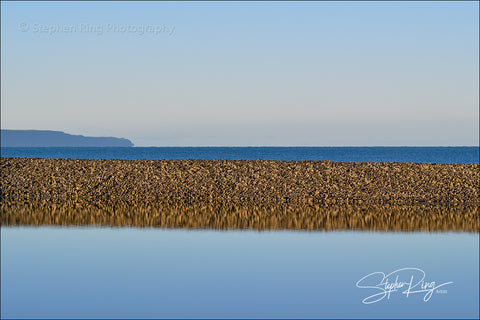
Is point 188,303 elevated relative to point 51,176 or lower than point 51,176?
lower

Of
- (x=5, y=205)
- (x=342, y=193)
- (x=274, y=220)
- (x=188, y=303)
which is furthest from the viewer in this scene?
(x=342, y=193)

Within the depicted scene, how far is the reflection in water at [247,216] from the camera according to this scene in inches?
1014

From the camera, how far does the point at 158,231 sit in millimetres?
23641

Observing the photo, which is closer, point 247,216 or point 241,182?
point 247,216

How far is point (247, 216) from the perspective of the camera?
28.9 metres

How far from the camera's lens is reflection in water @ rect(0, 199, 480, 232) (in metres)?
Result: 25.8

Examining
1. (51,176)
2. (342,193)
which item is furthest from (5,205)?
(342,193)

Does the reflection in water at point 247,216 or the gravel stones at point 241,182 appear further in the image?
the gravel stones at point 241,182

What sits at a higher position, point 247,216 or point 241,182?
point 241,182

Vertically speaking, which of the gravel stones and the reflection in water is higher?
the gravel stones

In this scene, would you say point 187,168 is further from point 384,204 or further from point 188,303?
point 188,303

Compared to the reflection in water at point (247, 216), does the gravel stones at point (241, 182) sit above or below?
above

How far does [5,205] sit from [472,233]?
21.5m

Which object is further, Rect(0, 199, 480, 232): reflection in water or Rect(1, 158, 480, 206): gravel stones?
Rect(1, 158, 480, 206): gravel stones
